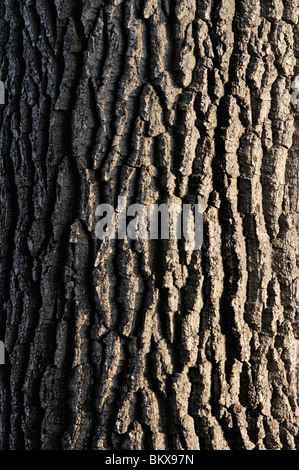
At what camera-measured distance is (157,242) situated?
2150 millimetres

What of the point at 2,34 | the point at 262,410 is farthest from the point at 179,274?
the point at 2,34

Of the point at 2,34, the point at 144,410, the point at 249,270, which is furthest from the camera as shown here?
the point at 2,34

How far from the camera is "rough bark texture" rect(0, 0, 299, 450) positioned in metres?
2.12

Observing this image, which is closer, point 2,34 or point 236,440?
point 236,440

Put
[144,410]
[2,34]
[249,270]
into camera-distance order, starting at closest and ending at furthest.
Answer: [144,410] < [249,270] < [2,34]

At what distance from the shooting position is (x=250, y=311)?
2.21 meters

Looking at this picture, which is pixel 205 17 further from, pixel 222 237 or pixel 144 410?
pixel 144 410

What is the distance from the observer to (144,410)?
2.09 metres

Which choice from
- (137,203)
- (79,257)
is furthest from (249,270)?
(79,257)

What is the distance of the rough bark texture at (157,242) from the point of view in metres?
2.12

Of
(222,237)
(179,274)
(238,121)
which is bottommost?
(179,274)

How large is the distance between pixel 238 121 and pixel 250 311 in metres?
0.72

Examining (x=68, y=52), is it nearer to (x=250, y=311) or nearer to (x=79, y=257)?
(x=79, y=257)

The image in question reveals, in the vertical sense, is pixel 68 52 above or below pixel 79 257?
above
